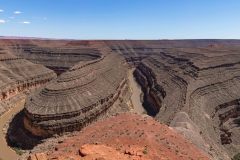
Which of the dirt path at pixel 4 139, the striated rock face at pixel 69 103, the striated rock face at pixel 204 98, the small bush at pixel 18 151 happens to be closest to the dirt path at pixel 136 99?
the striated rock face at pixel 204 98

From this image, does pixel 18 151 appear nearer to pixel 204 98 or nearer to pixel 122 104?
pixel 122 104

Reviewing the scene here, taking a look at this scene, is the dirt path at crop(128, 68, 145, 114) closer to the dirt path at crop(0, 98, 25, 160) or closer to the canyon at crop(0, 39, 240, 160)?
the canyon at crop(0, 39, 240, 160)

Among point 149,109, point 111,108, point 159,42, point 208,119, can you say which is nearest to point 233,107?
point 208,119

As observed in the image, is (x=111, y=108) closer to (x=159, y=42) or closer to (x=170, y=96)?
(x=170, y=96)

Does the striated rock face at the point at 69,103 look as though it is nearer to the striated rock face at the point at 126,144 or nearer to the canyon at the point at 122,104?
the canyon at the point at 122,104

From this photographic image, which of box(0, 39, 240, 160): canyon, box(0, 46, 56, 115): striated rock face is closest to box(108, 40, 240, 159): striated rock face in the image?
box(0, 39, 240, 160): canyon

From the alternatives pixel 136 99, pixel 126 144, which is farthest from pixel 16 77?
pixel 126 144
